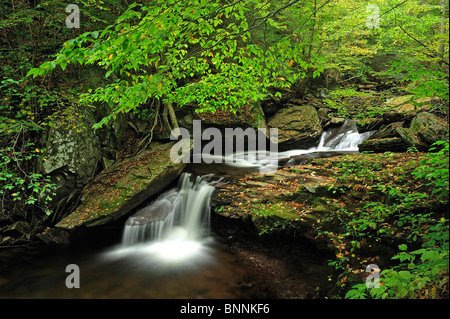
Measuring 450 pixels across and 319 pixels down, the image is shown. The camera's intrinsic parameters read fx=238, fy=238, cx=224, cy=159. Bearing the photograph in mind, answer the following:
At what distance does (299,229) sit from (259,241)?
44.7 inches

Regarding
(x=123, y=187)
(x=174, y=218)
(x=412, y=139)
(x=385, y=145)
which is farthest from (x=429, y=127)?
(x=123, y=187)

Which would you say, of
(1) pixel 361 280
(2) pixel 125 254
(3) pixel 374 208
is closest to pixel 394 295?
(1) pixel 361 280

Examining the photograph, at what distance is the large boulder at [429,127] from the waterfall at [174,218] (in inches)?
245

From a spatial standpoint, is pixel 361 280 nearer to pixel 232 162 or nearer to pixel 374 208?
pixel 374 208

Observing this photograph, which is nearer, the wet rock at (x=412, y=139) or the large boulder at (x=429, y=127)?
the large boulder at (x=429, y=127)

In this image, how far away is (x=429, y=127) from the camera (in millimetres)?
6598

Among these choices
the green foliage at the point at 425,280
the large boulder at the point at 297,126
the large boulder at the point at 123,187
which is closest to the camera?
the green foliage at the point at 425,280

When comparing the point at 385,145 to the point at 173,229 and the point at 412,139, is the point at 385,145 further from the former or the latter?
the point at 173,229

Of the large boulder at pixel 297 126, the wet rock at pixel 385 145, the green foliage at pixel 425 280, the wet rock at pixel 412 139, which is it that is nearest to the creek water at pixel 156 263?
the green foliage at pixel 425 280

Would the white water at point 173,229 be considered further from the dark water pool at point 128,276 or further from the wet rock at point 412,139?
the wet rock at point 412,139

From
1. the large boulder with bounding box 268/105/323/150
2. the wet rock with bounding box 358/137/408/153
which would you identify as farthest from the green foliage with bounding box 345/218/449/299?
the large boulder with bounding box 268/105/323/150

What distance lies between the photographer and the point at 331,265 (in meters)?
4.40

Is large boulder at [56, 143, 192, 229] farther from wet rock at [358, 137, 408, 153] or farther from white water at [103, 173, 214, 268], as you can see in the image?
wet rock at [358, 137, 408, 153]

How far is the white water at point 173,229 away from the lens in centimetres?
588
